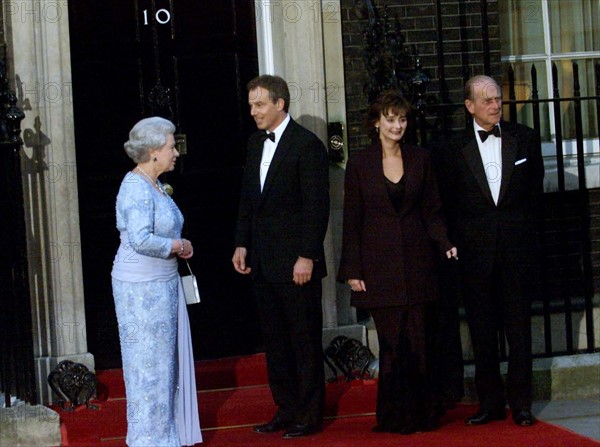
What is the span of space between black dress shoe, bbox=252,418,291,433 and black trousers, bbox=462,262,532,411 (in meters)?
1.09

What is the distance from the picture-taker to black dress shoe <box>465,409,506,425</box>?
7371mm

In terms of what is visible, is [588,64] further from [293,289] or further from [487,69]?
[293,289]

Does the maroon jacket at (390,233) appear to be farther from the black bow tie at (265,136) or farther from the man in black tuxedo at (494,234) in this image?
the black bow tie at (265,136)

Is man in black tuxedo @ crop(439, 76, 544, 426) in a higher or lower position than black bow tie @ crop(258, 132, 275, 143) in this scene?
lower

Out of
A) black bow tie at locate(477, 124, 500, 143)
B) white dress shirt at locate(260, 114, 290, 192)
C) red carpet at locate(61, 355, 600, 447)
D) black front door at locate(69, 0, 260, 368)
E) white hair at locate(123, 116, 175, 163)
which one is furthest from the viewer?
black front door at locate(69, 0, 260, 368)

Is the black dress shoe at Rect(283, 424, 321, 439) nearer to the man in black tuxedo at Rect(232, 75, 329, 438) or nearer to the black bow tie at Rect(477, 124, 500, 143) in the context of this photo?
the man in black tuxedo at Rect(232, 75, 329, 438)

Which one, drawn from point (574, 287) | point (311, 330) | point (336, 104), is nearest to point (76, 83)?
point (336, 104)

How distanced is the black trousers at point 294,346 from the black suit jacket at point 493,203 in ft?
2.87

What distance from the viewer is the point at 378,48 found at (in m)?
8.22

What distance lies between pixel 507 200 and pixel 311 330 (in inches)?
50.1

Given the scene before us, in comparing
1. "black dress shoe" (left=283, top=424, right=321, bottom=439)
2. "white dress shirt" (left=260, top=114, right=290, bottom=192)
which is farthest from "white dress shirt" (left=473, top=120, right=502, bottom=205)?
"black dress shoe" (left=283, top=424, right=321, bottom=439)

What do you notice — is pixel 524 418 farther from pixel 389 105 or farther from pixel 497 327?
pixel 389 105

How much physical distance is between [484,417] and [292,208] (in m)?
1.56

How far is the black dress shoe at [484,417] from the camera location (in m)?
7.37
